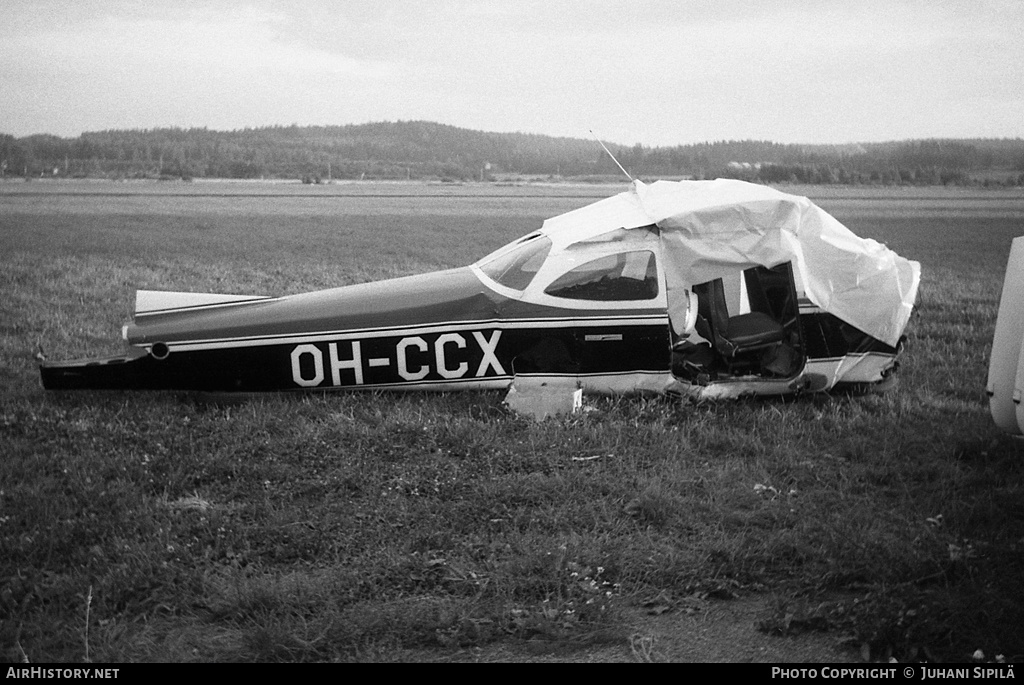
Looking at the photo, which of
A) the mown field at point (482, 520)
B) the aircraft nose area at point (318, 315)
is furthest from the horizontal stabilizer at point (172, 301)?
the mown field at point (482, 520)

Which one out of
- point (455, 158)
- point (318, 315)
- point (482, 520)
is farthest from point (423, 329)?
point (455, 158)

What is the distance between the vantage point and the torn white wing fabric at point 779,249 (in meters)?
6.75

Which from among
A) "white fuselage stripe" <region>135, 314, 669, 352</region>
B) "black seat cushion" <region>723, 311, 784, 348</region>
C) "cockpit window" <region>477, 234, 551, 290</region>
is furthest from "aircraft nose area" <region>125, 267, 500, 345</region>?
"black seat cushion" <region>723, 311, 784, 348</region>

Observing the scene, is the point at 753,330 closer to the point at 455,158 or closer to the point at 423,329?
the point at 423,329

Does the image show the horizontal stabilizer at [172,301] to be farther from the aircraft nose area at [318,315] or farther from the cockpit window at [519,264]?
the cockpit window at [519,264]

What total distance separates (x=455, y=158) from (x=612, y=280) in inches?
1292

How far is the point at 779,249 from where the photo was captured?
6.72 meters

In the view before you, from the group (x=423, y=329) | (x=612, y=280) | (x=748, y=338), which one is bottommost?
(x=748, y=338)

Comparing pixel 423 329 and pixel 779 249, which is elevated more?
pixel 779 249

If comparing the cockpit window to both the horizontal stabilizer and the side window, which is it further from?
the horizontal stabilizer

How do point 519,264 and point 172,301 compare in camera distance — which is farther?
point 519,264

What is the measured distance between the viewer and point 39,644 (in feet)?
12.3
